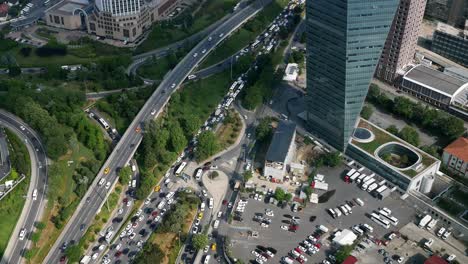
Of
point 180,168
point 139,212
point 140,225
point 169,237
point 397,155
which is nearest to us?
point 169,237

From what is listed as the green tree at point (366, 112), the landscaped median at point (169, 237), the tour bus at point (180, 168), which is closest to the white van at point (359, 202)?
the green tree at point (366, 112)

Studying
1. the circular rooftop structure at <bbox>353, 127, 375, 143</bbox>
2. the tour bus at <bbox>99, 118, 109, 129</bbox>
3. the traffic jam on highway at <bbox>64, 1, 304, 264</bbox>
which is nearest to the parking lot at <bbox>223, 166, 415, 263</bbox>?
the traffic jam on highway at <bbox>64, 1, 304, 264</bbox>

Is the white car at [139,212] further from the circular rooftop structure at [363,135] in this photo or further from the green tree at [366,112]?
the green tree at [366,112]

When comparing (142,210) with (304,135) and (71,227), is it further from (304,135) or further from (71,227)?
(304,135)

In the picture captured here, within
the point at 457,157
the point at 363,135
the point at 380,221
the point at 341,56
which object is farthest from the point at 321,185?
the point at 457,157

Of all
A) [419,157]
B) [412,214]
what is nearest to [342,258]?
[412,214]

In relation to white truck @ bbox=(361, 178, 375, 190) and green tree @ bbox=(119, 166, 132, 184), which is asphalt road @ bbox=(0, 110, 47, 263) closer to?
green tree @ bbox=(119, 166, 132, 184)

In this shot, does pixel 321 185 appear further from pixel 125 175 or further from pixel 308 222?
pixel 125 175
